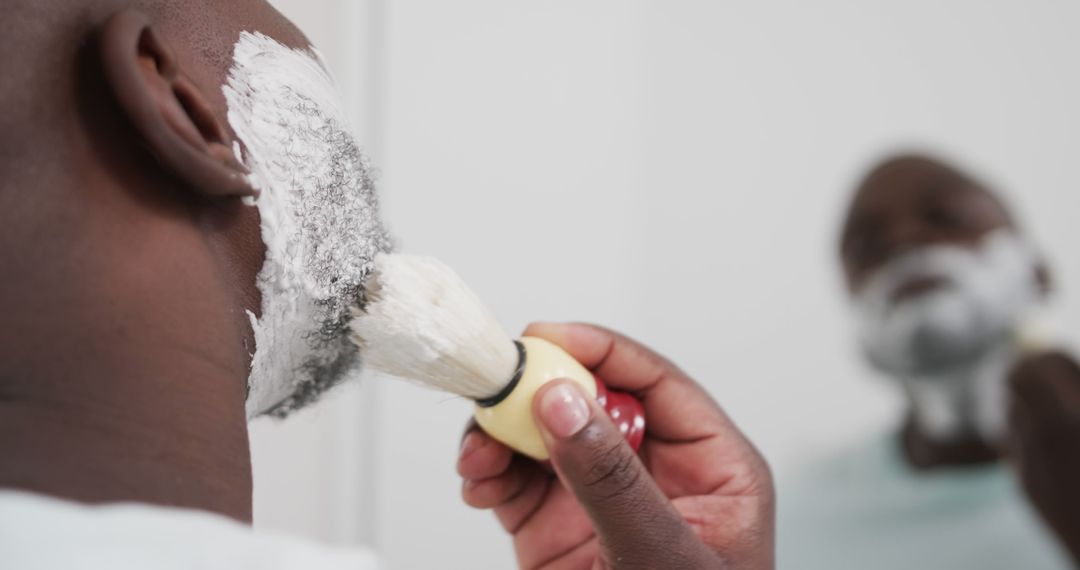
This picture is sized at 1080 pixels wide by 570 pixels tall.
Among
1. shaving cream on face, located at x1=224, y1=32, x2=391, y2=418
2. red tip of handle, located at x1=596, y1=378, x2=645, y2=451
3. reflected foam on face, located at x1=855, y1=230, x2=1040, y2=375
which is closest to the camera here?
shaving cream on face, located at x1=224, y1=32, x2=391, y2=418

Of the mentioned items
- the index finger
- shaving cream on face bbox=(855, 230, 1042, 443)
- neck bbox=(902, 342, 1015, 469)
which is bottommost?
neck bbox=(902, 342, 1015, 469)

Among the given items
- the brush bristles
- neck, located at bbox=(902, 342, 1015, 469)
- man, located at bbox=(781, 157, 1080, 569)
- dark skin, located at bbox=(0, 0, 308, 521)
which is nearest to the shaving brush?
the brush bristles

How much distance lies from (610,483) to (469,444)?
16 cm

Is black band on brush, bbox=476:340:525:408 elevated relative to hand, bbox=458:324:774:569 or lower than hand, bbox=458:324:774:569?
elevated

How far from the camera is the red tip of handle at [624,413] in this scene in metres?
0.66

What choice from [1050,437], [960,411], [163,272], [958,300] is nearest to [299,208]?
[163,272]

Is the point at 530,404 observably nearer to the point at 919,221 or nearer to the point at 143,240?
the point at 143,240

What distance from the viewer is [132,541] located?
384 mm

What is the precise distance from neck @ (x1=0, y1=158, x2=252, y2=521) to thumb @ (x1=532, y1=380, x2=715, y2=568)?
0.20 m

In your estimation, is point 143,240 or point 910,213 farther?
point 910,213

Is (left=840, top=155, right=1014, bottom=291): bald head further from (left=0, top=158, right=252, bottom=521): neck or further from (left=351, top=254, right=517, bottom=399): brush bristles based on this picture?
(left=0, top=158, right=252, bottom=521): neck

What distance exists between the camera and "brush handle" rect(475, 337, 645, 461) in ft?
2.03

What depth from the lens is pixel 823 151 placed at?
2068 mm

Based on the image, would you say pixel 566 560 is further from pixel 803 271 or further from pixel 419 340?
pixel 803 271
